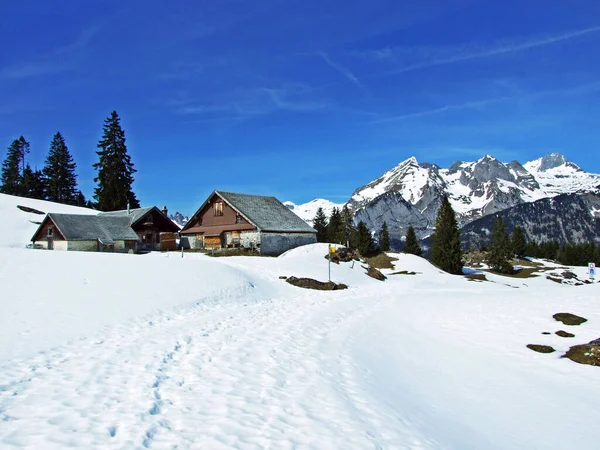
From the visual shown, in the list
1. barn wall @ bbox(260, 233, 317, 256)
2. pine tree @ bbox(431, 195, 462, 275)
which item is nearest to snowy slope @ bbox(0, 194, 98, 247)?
barn wall @ bbox(260, 233, 317, 256)

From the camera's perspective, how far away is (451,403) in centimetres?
931

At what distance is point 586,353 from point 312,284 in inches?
759

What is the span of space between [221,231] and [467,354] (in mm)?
38543

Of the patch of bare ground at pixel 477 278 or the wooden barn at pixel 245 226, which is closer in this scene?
the wooden barn at pixel 245 226

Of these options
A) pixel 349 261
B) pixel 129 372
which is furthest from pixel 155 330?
pixel 349 261

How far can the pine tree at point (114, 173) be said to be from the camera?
2778 inches

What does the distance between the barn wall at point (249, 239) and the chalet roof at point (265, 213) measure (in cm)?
112

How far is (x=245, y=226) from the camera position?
46.3 meters

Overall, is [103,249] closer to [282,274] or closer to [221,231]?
[221,231]

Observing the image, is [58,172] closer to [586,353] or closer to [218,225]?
[218,225]

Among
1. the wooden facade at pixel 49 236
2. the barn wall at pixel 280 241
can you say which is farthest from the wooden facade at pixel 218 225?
the wooden facade at pixel 49 236

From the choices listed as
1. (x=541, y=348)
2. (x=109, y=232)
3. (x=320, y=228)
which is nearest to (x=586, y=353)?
(x=541, y=348)

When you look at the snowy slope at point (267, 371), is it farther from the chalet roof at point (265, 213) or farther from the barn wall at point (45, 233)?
the chalet roof at point (265, 213)

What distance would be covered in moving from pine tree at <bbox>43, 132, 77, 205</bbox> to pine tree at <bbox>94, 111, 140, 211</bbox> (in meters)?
19.0
